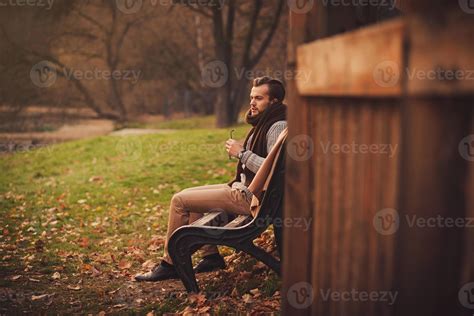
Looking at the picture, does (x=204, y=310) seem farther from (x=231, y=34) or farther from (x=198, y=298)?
(x=231, y=34)

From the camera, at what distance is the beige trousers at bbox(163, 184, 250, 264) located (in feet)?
15.2

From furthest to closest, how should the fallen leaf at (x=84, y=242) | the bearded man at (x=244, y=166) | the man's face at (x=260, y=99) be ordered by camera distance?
the fallen leaf at (x=84, y=242) < the man's face at (x=260, y=99) < the bearded man at (x=244, y=166)

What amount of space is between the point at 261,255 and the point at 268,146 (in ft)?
2.78

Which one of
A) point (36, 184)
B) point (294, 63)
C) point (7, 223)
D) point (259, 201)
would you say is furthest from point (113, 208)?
point (294, 63)

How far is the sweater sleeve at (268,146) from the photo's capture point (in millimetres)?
4465

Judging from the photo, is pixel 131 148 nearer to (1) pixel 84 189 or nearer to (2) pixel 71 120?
(1) pixel 84 189

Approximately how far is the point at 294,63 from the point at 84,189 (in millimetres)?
8160

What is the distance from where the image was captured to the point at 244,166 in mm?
4699

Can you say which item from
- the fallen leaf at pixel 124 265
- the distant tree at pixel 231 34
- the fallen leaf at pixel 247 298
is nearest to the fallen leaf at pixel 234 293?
the fallen leaf at pixel 247 298

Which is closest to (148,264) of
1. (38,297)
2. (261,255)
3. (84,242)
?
(38,297)

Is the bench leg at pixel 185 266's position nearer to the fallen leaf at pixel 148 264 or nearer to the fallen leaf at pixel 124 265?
the fallen leaf at pixel 148 264

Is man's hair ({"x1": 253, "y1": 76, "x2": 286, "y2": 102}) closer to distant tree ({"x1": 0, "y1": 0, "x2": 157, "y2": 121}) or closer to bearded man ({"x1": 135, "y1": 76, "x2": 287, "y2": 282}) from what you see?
bearded man ({"x1": 135, "y1": 76, "x2": 287, "y2": 282})

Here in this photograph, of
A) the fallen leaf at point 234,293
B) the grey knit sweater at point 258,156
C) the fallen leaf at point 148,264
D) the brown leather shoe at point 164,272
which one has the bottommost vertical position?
the fallen leaf at point 148,264

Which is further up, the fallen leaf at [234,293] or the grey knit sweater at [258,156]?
the grey knit sweater at [258,156]
